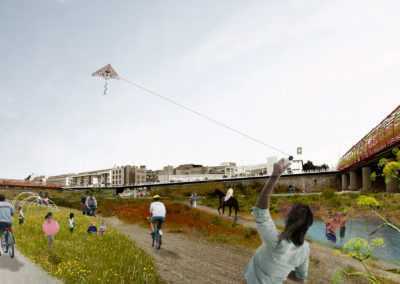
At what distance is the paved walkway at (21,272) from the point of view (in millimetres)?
11172

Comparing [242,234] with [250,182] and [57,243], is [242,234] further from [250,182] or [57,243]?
[250,182]

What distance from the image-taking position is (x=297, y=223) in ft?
11.8

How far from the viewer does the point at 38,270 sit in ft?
40.3

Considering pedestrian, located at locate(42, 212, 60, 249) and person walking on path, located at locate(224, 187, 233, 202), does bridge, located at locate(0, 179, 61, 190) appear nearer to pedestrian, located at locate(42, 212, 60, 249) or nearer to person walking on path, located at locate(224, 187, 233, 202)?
person walking on path, located at locate(224, 187, 233, 202)

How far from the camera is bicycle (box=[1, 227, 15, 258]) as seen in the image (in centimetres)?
1391

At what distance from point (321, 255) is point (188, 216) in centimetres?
1188

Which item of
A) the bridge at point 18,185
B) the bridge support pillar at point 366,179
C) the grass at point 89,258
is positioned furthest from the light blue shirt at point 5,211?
the bridge at point 18,185

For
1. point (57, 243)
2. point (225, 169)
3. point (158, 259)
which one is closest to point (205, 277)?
point (158, 259)

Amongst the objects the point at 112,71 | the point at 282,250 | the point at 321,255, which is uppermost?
the point at 112,71

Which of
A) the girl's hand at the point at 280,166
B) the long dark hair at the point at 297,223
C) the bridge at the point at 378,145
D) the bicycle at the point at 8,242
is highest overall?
the bridge at the point at 378,145

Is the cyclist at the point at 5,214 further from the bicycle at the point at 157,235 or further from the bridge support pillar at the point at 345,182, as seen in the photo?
the bridge support pillar at the point at 345,182

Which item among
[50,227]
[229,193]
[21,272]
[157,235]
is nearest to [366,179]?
[229,193]

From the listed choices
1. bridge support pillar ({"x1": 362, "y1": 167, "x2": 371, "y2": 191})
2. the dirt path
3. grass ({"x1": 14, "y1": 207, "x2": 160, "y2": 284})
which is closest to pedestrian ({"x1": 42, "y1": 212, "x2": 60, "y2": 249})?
grass ({"x1": 14, "y1": 207, "x2": 160, "y2": 284})

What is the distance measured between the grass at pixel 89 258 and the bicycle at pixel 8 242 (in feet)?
1.90
